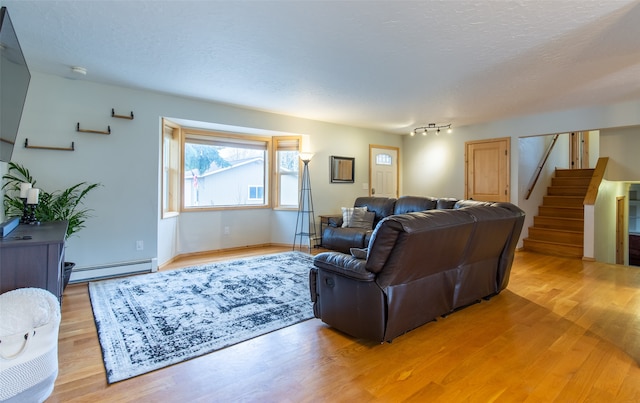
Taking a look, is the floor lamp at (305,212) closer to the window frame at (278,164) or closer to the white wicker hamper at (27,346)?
the window frame at (278,164)

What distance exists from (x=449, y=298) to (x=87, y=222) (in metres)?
3.91

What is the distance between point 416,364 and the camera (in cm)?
198

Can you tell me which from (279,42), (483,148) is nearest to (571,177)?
(483,148)

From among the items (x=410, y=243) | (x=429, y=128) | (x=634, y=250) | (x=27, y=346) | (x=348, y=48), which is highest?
(x=429, y=128)

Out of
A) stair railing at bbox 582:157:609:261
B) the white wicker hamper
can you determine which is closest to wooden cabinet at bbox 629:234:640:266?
stair railing at bbox 582:157:609:261

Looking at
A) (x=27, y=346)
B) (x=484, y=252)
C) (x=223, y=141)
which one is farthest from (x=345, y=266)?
(x=223, y=141)

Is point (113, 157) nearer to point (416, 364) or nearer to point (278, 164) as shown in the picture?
point (278, 164)

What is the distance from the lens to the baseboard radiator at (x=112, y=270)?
11.9 feet

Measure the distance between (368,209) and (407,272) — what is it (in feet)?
10.7

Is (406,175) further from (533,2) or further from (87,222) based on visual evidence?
(87,222)

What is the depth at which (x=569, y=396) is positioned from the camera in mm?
1685

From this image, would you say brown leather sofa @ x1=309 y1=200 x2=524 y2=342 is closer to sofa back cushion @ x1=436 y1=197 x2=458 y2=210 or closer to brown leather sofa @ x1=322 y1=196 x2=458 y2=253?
sofa back cushion @ x1=436 y1=197 x2=458 y2=210

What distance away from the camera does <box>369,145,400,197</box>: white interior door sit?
264 inches

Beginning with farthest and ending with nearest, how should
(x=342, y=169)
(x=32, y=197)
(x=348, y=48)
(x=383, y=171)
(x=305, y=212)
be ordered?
(x=383, y=171) < (x=342, y=169) < (x=305, y=212) < (x=32, y=197) < (x=348, y=48)
